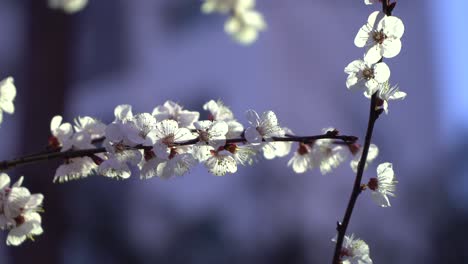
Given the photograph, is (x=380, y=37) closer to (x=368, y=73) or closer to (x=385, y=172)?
(x=368, y=73)

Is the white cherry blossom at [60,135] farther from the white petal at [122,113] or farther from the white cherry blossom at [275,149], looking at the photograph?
the white cherry blossom at [275,149]

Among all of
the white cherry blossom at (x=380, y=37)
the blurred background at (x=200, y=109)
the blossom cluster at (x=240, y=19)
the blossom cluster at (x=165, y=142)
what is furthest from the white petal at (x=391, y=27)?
the blurred background at (x=200, y=109)

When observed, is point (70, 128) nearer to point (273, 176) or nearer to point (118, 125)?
point (118, 125)

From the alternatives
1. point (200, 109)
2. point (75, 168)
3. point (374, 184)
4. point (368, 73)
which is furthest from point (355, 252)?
point (200, 109)

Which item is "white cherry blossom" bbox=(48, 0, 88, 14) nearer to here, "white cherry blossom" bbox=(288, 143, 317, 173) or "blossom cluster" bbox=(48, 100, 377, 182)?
"blossom cluster" bbox=(48, 100, 377, 182)

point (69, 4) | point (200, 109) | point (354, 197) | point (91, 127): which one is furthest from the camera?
point (200, 109)

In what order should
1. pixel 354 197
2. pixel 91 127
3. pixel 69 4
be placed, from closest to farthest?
pixel 354 197 < pixel 91 127 < pixel 69 4

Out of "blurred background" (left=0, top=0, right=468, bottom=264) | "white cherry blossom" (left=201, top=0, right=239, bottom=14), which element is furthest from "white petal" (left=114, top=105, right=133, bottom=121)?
"blurred background" (left=0, top=0, right=468, bottom=264)
